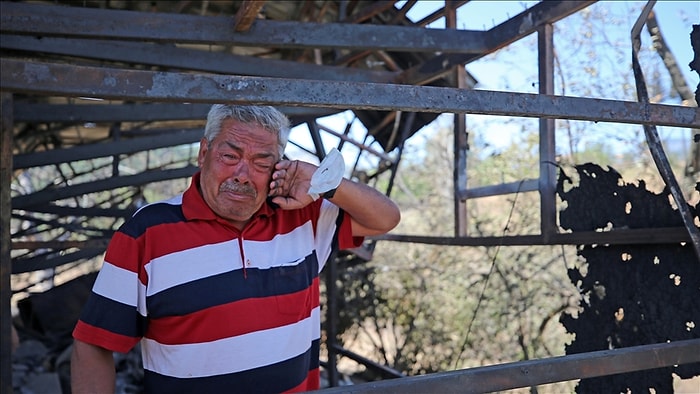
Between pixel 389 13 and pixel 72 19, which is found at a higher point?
pixel 389 13

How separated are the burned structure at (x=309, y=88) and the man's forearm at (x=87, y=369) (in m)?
0.73

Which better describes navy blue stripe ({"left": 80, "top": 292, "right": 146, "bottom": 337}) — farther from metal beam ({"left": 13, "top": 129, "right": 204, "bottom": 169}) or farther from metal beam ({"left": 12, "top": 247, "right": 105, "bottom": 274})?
metal beam ({"left": 12, "top": 247, "right": 105, "bottom": 274})

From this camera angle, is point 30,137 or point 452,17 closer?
point 452,17

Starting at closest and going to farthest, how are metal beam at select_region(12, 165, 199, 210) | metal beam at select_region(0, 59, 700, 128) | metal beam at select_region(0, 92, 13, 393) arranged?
A: metal beam at select_region(0, 59, 700, 128)
metal beam at select_region(0, 92, 13, 393)
metal beam at select_region(12, 165, 199, 210)

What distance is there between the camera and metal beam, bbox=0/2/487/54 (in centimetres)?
308

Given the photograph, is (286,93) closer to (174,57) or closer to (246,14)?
(246,14)

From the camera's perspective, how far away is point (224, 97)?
137cm

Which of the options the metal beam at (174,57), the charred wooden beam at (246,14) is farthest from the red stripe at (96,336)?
the metal beam at (174,57)

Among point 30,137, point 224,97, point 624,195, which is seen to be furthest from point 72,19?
point 30,137

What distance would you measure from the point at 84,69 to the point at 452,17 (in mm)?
2897

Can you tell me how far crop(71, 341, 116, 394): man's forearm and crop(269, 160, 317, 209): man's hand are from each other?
0.69m

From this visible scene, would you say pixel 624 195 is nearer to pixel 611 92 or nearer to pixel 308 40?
pixel 308 40

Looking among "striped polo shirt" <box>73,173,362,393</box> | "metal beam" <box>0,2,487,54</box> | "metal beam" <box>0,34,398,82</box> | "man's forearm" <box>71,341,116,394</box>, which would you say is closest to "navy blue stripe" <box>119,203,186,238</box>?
"striped polo shirt" <box>73,173,362,393</box>

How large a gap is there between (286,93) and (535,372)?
81 cm
